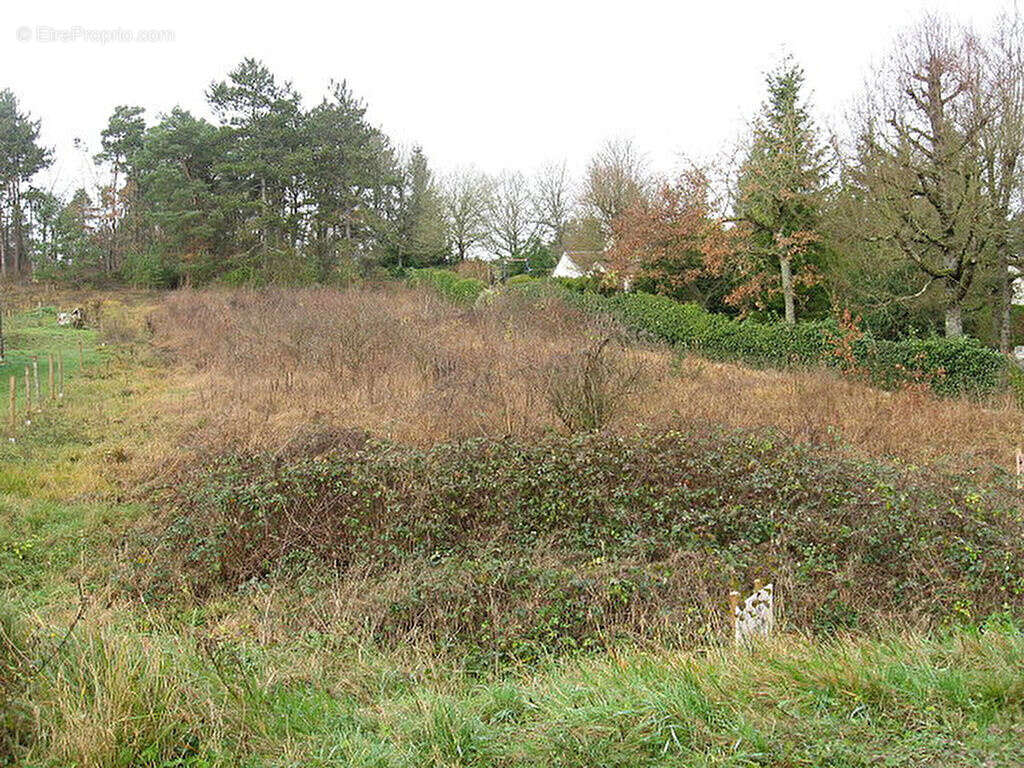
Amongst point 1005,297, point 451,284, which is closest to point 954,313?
point 1005,297

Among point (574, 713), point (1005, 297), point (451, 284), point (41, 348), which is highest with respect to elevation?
point (451, 284)

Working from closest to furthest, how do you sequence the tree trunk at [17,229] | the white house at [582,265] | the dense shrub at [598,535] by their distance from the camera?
the dense shrub at [598,535], the white house at [582,265], the tree trunk at [17,229]

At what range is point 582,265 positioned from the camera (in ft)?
96.4

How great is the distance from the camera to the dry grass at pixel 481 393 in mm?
9367

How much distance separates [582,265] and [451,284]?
5.39 m

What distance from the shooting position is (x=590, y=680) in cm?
324

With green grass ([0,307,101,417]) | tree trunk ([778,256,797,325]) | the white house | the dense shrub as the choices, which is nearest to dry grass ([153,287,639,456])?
the dense shrub

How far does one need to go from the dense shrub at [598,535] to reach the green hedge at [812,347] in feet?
22.6

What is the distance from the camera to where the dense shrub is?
189 inches

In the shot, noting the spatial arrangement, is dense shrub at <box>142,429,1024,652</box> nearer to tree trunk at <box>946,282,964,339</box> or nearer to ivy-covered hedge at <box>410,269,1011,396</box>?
ivy-covered hedge at <box>410,269,1011,396</box>

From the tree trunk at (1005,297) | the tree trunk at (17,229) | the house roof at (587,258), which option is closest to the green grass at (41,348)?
the tree trunk at (17,229)

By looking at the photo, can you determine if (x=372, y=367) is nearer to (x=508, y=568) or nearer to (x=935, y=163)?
(x=508, y=568)

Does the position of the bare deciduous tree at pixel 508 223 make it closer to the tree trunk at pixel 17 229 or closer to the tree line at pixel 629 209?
the tree line at pixel 629 209

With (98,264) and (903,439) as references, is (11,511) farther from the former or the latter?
(98,264)
